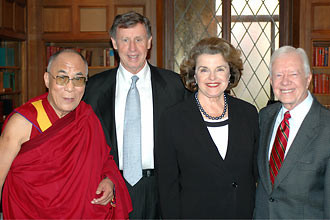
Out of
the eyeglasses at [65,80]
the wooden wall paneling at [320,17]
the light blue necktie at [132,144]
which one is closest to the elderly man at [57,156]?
the eyeglasses at [65,80]

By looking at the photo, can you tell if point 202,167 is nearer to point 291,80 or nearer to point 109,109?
point 291,80

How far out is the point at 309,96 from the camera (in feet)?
5.30

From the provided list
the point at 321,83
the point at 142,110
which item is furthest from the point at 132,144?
the point at 321,83

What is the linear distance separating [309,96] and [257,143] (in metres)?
0.36

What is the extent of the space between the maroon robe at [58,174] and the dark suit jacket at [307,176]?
0.86m

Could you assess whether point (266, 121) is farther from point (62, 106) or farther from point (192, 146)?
point (62, 106)

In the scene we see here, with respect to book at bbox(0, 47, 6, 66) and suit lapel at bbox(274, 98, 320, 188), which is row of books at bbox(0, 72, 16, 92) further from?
suit lapel at bbox(274, 98, 320, 188)

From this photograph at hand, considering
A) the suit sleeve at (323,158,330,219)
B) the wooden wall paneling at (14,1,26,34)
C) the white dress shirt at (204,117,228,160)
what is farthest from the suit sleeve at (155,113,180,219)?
the wooden wall paneling at (14,1,26,34)

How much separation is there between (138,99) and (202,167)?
66 cm

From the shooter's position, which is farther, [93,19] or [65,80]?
[93,19]

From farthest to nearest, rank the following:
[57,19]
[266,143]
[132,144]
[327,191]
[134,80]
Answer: [57,19] → [134,80] → [132,144] → [266,143] → [327,191]

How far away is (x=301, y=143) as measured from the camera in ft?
4.89

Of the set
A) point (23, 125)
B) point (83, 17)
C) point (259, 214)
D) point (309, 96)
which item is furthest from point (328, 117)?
point (83, 17)

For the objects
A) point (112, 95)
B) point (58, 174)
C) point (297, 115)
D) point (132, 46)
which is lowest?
point (58, 174)
